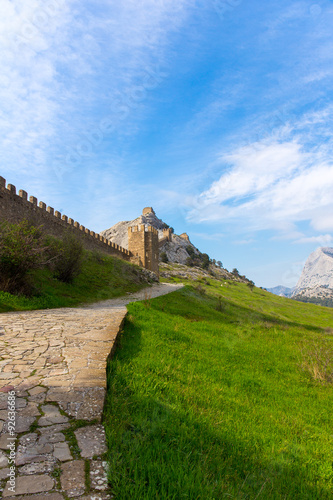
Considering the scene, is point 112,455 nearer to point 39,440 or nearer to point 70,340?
point 39,440

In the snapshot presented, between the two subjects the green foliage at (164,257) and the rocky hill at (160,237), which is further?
the rocky hill at (160,237)

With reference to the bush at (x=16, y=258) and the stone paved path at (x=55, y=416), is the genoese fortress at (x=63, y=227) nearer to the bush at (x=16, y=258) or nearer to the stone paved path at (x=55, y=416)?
the bush at (x=16, y=258)

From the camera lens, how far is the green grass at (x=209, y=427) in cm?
235

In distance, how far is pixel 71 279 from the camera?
54.1 feet

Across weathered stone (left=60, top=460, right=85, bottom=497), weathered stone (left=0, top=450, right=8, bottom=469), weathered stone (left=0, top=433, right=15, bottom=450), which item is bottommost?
weathered stone (left=60, top=460, right=85, bottom=497)

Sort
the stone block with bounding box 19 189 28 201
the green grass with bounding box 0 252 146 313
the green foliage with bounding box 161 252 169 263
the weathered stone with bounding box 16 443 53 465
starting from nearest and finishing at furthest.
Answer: the weathered stone with bounding box 16 443 53 465
the green grass with bounding box 0 252 146 313
the stone block with bounding box 19 189 28 201
the green foliage with bounding box 161 252 169 263

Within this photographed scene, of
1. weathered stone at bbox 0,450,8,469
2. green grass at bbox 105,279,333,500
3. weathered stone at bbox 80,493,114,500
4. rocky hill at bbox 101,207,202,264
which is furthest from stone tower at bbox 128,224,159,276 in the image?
rocky hill at bbox 101,207,202,264

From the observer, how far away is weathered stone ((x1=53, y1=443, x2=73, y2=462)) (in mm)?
2228

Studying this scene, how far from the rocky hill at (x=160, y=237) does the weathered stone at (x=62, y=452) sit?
7661cm

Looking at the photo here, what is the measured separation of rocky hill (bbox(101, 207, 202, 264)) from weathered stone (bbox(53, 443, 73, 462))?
76611mm

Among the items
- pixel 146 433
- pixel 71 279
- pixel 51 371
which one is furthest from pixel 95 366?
pixel 71 279

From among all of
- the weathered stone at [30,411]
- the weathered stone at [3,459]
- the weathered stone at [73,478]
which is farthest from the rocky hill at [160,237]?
the weathered stone at [73,478]

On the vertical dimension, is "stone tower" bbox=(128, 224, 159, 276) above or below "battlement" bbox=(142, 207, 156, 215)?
below

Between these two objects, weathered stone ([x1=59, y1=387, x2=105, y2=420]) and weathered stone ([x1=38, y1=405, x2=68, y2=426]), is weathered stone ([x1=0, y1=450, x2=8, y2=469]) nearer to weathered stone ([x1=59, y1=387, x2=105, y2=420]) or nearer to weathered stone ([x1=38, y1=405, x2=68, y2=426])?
weathered stone ([x1=38, y1=405, x2=68, y2=426])
